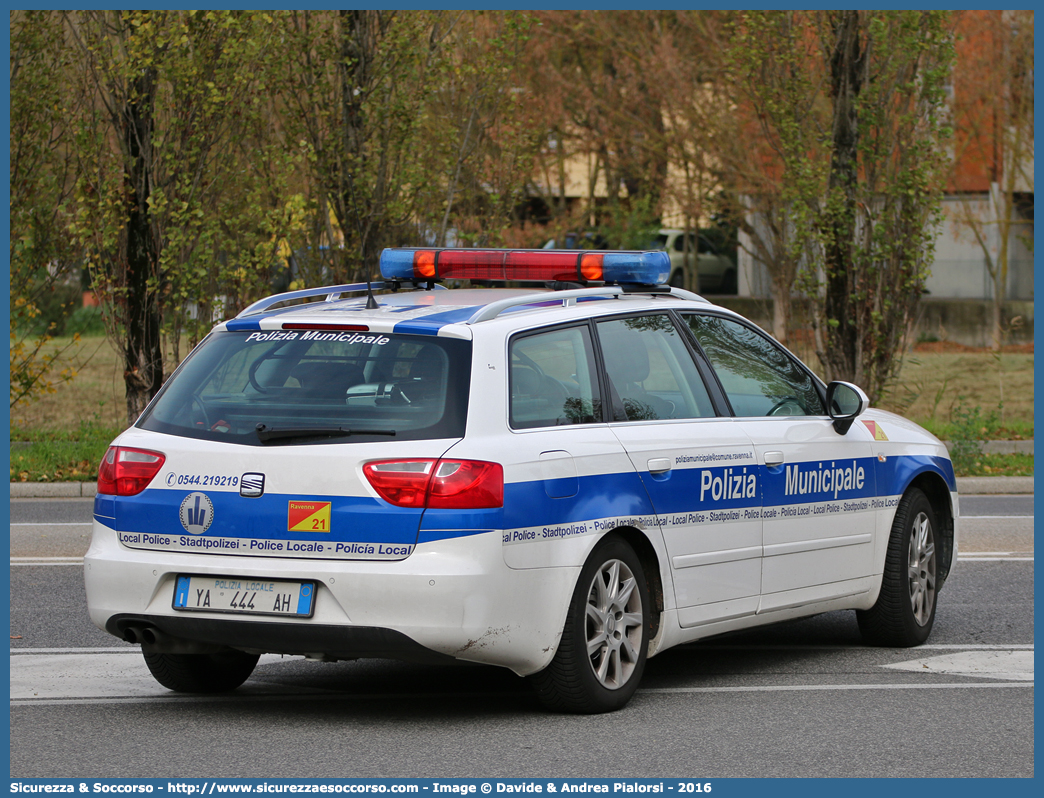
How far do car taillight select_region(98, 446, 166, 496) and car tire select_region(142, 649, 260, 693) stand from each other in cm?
79

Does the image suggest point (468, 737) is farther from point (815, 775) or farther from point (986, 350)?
point (986, 350)

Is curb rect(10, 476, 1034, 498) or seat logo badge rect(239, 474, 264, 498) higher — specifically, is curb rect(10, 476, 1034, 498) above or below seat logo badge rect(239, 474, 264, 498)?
below

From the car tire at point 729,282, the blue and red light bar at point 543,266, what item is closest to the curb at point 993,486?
the blue and red light bar at point 543,266

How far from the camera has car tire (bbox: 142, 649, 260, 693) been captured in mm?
6402

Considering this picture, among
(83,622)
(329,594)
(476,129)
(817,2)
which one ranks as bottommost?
(83,622)

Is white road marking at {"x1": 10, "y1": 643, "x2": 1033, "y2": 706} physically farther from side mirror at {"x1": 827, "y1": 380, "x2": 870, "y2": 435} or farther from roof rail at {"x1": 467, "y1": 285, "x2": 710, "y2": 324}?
roof rail at {"x1": 467, "y1": 285, "x2": 710, "y2": 324}

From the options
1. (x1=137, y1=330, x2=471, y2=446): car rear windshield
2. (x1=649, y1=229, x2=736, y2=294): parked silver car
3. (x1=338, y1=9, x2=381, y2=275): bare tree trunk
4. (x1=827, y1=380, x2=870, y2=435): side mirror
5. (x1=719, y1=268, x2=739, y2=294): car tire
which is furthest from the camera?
(x1=719, y1=268, x2=739, y2=294): car tire

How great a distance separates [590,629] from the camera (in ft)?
19.5

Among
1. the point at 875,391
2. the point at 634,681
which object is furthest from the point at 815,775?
the point at 875,391

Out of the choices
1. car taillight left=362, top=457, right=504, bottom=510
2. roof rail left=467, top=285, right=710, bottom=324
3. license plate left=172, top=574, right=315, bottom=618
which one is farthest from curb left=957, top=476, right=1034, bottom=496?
license plate left=172, top=574, right=315, bottom=618

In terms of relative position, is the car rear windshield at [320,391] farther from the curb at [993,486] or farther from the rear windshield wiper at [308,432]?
the curb at [993,486]

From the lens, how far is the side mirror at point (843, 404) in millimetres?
7305

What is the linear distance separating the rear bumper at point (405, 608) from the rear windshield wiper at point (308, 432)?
1.47 ft

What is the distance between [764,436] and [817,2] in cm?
1182
